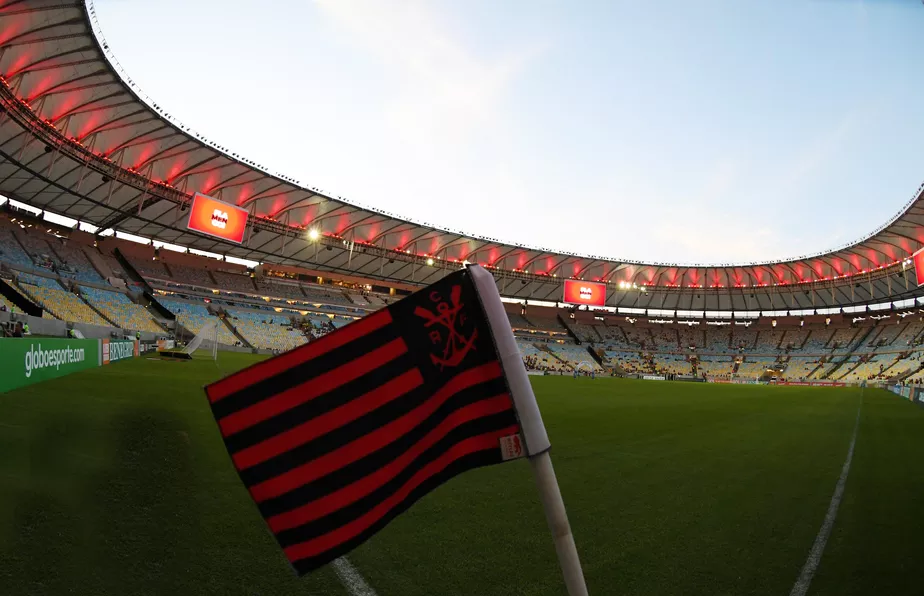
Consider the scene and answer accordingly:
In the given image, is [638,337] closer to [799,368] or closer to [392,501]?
[799,368]

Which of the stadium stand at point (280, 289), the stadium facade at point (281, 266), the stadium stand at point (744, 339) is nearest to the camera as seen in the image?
the stadium facade at point (281, 266)

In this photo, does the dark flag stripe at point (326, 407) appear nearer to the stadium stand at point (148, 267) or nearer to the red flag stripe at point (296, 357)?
the red flag stripe at point (296, 357)

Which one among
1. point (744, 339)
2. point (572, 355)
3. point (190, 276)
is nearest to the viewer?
point (190, 276)

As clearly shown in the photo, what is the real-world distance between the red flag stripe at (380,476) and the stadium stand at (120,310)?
42.7m

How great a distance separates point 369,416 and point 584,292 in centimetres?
5588

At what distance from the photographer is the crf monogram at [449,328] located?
5.01 ft

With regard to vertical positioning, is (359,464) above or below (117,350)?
below

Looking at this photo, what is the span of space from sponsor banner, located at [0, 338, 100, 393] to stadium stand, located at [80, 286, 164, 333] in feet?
86.9

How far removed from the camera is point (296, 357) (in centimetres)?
149

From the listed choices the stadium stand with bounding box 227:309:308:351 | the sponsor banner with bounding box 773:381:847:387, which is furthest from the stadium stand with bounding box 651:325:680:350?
the stadium stand with bounding box 227:309:308:351

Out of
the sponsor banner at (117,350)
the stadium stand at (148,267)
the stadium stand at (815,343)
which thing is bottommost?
the stadium stand at (815,343)

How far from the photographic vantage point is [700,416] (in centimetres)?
1216

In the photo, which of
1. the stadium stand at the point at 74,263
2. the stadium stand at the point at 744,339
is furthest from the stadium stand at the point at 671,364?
the stadium stand at the point at 74,263

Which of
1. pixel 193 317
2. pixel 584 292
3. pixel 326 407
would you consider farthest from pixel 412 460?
pixel 584 292
